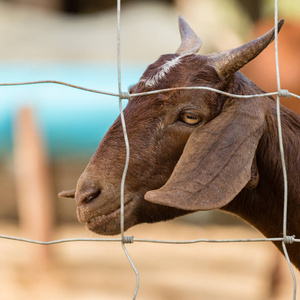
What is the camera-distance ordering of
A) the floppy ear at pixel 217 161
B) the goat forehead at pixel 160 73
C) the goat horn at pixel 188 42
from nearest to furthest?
the floppy ear at pixel 217 161, the goat forehead at pixel 160 73, the goat horn at pixel 188 42

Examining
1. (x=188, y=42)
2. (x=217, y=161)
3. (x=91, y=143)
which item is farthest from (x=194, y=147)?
(x=91, y=143)

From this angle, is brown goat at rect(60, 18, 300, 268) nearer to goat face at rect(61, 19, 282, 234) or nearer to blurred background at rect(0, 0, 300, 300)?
goat face at rect(61, 19, 282, 234)

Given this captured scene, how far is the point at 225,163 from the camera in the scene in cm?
245

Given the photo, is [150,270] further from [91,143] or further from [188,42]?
[188,42]

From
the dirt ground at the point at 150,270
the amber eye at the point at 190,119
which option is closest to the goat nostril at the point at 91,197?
the amber eye at the point at 190,119

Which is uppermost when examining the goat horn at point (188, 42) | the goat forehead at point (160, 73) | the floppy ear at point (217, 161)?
the goat horn at point (188, 42)

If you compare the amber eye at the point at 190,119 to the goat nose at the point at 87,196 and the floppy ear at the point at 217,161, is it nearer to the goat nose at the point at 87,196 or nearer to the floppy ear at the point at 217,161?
the floppy ear at the point at 217,161

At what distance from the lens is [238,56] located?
260 centimetres

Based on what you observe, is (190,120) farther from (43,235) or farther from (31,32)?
(31,32)

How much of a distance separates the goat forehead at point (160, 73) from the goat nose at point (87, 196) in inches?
19.6

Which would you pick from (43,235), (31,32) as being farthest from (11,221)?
(31,32)

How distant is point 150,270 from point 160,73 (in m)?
5.19

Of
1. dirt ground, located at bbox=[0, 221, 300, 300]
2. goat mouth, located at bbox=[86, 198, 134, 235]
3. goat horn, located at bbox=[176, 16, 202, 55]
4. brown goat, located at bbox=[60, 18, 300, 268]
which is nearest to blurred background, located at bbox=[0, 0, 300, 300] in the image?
dirt ground, located at bbox=[0, 221, 300, 300]

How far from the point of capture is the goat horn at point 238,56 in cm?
252
